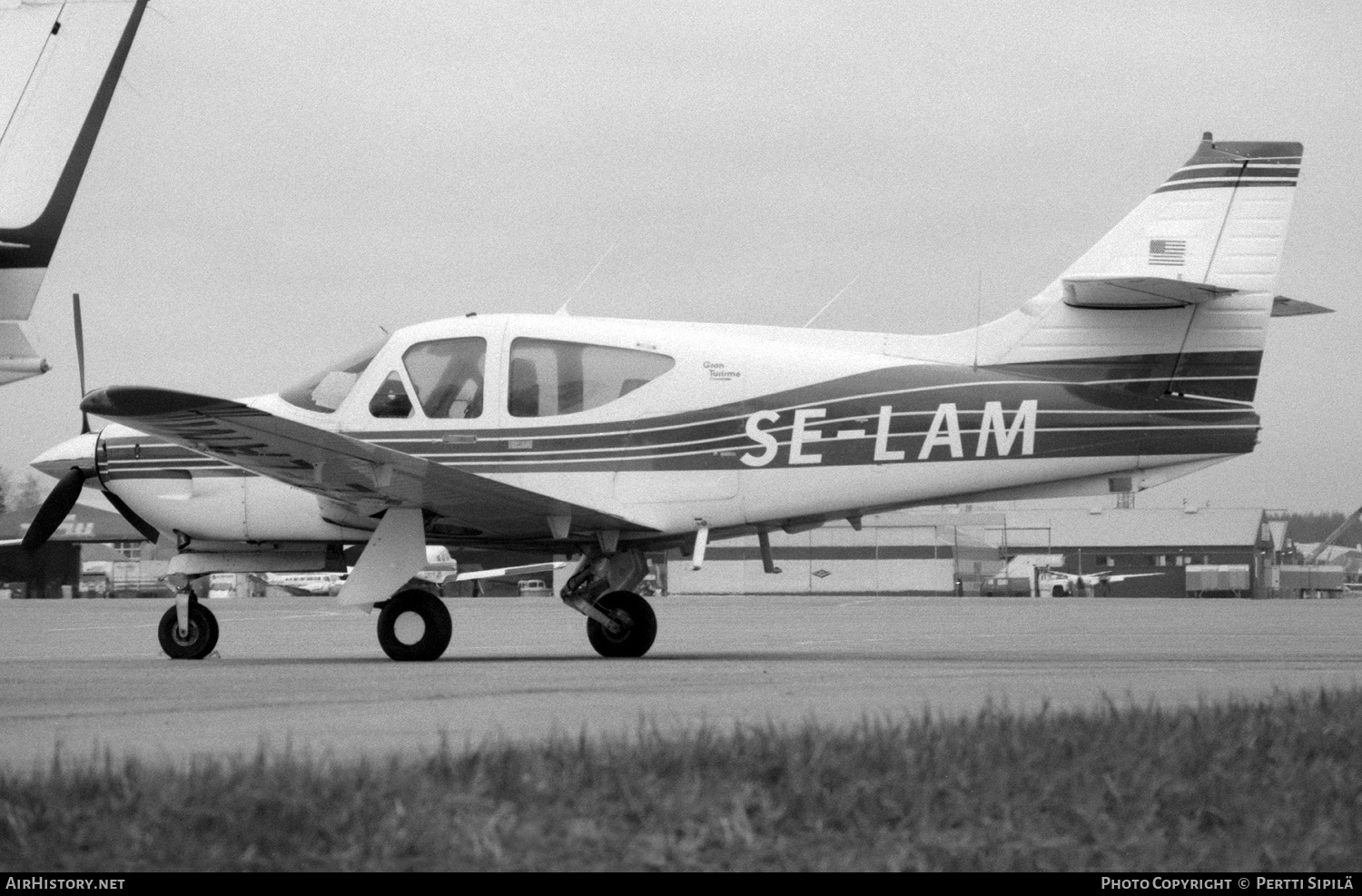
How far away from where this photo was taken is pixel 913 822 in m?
5.00

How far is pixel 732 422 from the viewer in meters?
14.0

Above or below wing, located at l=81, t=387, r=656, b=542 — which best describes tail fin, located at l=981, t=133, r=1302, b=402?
above

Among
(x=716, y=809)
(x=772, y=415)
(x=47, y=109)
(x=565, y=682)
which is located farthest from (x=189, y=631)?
(x=716, y=809)

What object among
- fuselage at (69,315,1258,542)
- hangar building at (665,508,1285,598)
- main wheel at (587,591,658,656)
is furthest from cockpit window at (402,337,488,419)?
hangar building at (665,508,1285,598)

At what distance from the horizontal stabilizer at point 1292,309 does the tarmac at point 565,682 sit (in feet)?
10.0

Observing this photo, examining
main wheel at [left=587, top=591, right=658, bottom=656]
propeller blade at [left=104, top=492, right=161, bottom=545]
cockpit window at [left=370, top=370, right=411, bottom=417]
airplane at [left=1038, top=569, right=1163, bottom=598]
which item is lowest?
airplane at [left=1038, top=569, right=1163, bottom=598]

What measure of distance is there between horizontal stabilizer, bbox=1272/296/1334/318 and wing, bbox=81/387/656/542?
5887mm

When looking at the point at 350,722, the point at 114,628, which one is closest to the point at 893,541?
the point at 114,628

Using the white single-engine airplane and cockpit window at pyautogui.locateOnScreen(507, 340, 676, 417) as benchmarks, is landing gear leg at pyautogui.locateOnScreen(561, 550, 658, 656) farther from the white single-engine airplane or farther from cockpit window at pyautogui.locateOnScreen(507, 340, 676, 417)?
cockpit window at pyautogui.locateOnScreen(507, 340, 676, 417)

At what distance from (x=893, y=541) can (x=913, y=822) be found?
77500 mm

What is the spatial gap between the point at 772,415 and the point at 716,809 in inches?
360

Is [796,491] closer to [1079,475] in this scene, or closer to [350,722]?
[1079,475]

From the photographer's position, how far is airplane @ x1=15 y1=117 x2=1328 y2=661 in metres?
13.7
